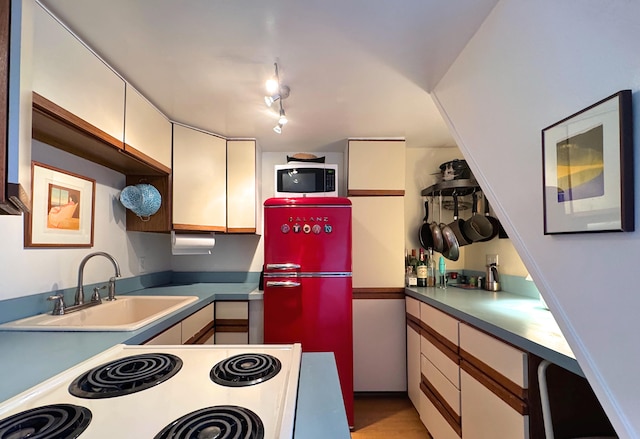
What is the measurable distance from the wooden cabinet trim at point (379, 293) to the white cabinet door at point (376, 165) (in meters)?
0.84

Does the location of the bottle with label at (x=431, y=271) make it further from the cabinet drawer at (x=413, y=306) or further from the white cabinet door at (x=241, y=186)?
the white cabinet door at (x=241, y=186)

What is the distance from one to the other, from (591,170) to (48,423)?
4.36 feet

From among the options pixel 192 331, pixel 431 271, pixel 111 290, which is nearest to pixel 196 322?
pixel 192 331

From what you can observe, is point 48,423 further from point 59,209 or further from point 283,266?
point 283,266

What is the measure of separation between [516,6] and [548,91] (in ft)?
1.13

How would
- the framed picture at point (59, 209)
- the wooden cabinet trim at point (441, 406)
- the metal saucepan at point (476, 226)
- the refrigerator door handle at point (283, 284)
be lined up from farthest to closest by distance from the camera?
the metal saucepan at point (476, 226) < the refrigerator door handle at point (283, 284) < the wooden cabinet trim at point (441, 406) < the framed picture at point (59, 209)

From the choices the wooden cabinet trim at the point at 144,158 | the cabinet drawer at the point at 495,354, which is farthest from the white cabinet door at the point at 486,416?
the wooden cabinet trim at the point at 144,158

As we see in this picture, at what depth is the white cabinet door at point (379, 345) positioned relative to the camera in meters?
2.54

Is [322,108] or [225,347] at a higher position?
[322,108]

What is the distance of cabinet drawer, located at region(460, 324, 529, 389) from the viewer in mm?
1183

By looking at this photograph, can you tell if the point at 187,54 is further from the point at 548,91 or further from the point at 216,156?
the point at 548,91

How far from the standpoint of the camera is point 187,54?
4.69 ft

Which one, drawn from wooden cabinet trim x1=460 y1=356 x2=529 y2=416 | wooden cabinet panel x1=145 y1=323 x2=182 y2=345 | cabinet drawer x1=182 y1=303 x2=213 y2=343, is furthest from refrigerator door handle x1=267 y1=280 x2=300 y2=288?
wooden cabinet trim x1=460 y1=356 x2=529 y2=416

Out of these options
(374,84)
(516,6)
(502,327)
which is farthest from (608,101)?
(374,84)
